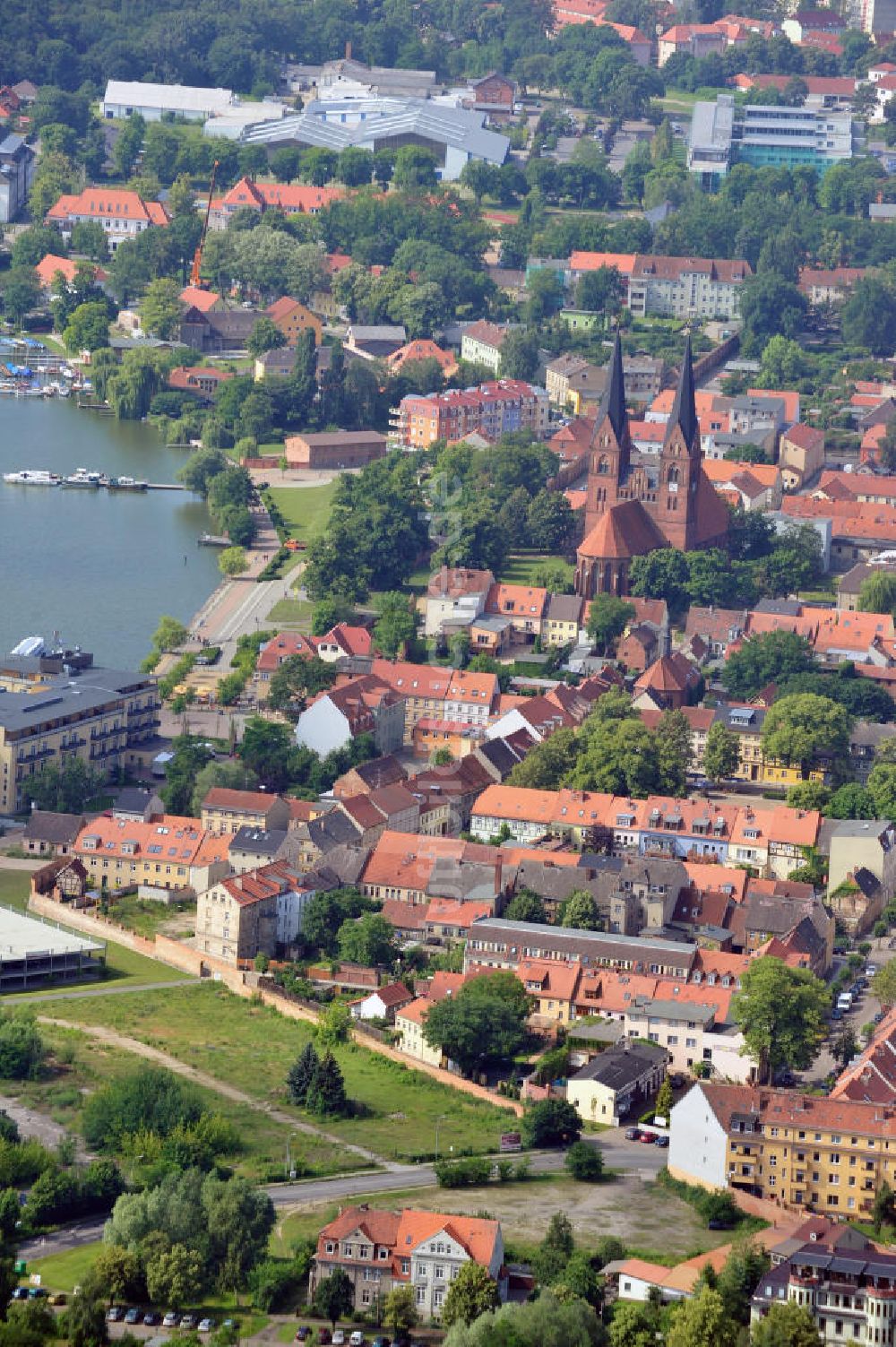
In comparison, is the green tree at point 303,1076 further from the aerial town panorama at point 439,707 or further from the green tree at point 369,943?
the green tree at point 369,943

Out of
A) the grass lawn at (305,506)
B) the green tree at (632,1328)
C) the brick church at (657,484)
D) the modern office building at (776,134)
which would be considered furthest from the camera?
the modern office building at (776,134)

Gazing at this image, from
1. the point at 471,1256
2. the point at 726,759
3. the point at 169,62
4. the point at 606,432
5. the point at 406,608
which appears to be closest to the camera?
the point at 471,1256

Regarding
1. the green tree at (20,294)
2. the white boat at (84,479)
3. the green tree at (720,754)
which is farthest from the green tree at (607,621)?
the green tree at (20,294)

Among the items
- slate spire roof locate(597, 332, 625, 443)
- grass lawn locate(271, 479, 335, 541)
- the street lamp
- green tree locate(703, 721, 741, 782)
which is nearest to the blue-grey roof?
grass lawn locate(271, 479, 335, 541)

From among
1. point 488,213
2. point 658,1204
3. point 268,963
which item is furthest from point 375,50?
point 658,1204

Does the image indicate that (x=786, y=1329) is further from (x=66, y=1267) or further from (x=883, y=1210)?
(x=66, y=1267)

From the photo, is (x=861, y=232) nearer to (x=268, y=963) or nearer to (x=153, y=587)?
(x=153, y=587)

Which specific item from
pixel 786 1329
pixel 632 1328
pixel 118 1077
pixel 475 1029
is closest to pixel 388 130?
pixel 475 1029
